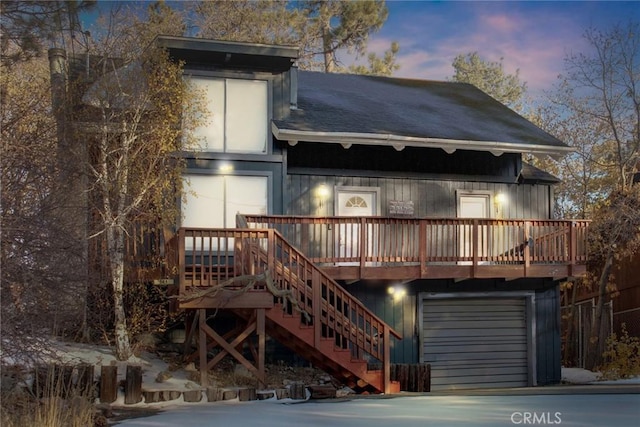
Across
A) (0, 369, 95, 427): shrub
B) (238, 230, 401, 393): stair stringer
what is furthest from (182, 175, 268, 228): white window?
(0, 369, 95, 427): shrub

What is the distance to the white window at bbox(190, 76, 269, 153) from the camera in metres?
16.4

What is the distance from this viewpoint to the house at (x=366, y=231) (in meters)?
13.9

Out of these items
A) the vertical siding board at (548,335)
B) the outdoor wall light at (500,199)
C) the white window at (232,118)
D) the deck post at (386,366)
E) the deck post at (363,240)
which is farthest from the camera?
the outdoor wall light at (500,199)

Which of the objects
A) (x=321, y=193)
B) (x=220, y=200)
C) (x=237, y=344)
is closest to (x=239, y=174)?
(x=220, y=200)

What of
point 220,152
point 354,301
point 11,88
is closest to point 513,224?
point 354,301

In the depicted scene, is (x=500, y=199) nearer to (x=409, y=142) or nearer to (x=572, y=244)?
(x=572, y=244)

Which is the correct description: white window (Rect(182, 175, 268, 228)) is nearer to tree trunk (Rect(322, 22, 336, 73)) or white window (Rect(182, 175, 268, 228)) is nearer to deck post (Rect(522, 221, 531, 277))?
deck post (Rect(522, 221, 531, 277))

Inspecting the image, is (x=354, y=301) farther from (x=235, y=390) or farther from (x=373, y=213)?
(x=373, y=213)

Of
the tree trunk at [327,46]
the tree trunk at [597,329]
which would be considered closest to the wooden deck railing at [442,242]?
the tree trunk at [597,329]

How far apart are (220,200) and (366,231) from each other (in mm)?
3250

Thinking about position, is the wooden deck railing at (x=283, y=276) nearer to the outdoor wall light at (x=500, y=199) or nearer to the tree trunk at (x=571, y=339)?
the outdoor wall light at (x=500, y=199)

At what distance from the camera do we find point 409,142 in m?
16.8

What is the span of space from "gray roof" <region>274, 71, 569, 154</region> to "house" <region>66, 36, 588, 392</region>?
81mm

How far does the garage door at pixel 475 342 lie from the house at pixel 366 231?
1.3 inches
